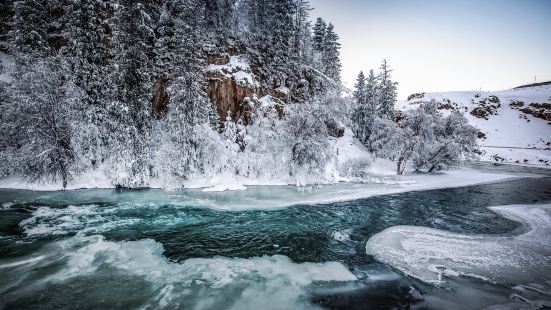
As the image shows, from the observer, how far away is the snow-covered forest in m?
18.9

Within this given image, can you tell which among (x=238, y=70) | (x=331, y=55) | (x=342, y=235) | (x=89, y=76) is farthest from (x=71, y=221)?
(x=331, y=55)

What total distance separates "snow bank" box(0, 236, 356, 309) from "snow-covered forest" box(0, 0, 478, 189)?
10990 millimetres

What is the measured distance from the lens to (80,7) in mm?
21016

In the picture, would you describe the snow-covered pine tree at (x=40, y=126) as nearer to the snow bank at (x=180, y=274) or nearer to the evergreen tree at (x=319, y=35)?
the snow bank at (x=180, y=274)

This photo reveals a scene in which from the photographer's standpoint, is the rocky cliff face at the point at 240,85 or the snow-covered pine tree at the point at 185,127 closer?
the snow-covered pine tree at the point at 185,127

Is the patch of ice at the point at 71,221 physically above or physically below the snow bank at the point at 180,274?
above

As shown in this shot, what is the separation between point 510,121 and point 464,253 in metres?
85.4

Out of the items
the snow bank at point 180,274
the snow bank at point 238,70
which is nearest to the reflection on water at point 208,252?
the snow bank at point 180,274

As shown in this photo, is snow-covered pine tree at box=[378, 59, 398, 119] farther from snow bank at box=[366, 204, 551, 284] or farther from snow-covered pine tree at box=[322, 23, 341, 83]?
snow bank at box=[366, 204, 551, 284]

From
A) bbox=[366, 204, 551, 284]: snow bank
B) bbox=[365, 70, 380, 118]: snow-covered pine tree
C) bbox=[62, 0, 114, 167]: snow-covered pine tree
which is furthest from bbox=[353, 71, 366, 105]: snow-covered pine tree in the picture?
bbox=[62, 0, 114, 167]: snow-covered pine tree

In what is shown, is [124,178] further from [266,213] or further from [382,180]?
[382,180]

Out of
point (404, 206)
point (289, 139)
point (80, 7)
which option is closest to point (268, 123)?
point (289, 139)

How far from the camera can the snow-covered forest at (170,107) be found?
62.0 ft

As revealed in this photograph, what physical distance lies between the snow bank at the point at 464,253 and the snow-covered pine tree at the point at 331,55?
39475mm
